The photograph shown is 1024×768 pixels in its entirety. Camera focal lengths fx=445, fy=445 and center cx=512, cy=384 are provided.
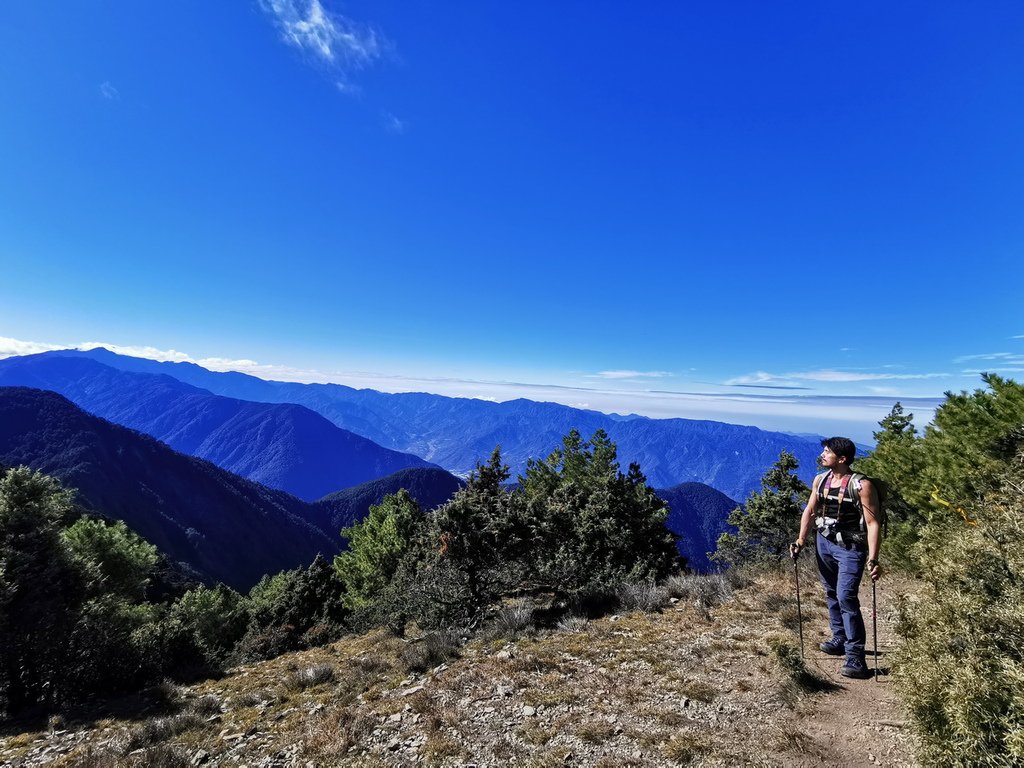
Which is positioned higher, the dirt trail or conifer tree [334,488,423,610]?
the dirt trail

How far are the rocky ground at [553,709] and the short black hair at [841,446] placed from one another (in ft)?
8.57

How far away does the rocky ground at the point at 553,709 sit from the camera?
15.6ft

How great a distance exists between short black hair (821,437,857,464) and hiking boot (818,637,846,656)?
2.54 meters

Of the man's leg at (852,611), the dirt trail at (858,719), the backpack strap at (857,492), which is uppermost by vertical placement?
the backpack strap at (857,492)

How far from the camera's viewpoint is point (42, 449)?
177125 millimetres

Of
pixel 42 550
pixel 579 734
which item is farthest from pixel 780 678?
pixel 42 550

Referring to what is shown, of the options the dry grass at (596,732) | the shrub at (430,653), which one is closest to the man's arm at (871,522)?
the dry grass at (596,732)

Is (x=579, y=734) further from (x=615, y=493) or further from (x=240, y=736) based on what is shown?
(x=615, y=493)

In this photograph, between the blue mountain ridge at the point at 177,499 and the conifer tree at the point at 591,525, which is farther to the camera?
the blue mountain ridge at the point at 177,499

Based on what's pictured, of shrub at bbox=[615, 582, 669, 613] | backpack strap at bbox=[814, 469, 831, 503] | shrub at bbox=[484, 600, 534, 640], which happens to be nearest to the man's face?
backpack strap at bbox=[814, 469, 831, 503]

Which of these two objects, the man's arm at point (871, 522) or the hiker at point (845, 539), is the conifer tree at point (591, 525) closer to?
the hiker at point (845, 539)

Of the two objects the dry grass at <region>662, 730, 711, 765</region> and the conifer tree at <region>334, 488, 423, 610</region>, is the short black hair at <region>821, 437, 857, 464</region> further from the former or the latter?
the conifer tree at <region>334, 488, 423, 610</region>

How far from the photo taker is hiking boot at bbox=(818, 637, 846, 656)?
623cm

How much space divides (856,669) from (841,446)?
9.05ft
